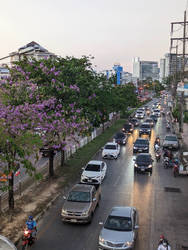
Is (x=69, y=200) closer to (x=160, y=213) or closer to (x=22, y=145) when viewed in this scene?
(x=22, y=145)

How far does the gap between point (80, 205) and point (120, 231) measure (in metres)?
3.24

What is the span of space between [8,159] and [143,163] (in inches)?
571

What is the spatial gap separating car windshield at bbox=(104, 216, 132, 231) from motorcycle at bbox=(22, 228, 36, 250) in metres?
3.30

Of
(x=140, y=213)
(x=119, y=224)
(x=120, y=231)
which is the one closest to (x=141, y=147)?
(x=140, y=213)

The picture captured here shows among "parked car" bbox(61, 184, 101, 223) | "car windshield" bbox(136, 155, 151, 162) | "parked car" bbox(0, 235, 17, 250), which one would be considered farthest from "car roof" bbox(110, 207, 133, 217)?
"car windshield" bbox(136, 155, 151, 162)

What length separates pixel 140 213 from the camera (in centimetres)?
1675

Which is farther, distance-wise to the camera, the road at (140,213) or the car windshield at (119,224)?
the road at (140,213)

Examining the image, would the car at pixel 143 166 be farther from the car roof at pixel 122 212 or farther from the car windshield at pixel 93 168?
the car roof at pixel 122 212

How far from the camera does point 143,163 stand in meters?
25.3

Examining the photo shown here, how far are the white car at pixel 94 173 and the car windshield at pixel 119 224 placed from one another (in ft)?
28.3

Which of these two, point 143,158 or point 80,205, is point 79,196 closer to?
point 80,205

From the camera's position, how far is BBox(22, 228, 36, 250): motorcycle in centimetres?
1258

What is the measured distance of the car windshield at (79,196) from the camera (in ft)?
51.8

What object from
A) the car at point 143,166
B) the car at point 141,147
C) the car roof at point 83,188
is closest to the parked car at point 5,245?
the car roof at point 83,188
